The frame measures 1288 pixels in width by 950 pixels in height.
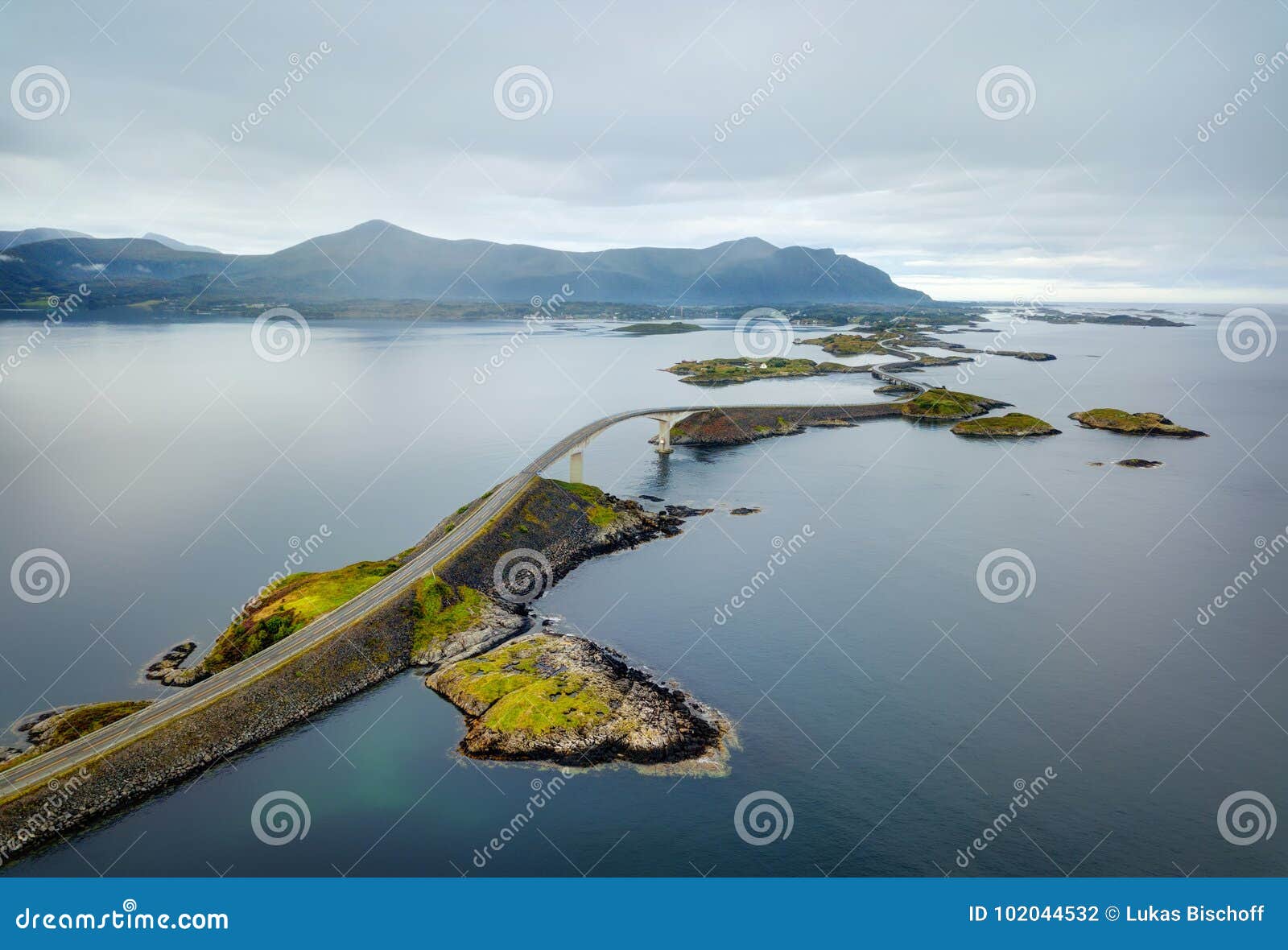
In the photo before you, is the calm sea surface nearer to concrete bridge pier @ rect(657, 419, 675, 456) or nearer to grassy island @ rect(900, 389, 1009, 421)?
concrete bridge pier @ rect(657, 419, 675, 456)

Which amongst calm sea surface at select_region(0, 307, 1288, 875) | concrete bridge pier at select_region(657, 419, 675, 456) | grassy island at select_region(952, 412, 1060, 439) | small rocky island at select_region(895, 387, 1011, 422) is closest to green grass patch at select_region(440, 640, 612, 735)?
calm sea surface at select_region(0, 307, 1288, 875)

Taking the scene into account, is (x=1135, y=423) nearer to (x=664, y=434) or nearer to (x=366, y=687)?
(x=664, y=434)

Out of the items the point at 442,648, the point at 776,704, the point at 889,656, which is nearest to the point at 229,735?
the point at 442,648

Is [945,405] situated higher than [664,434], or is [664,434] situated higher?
[945,405]

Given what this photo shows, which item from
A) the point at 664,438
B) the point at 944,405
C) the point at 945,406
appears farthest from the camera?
the point at 944,405

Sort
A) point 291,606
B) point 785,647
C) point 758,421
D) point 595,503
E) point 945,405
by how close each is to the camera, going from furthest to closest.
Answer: point 945,405 < point 758,421 < point 595,503 < point 291,606 < point 785,647

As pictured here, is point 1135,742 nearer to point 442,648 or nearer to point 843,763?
point 843,763

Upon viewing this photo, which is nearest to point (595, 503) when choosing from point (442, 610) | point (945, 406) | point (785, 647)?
point (442, 610)
